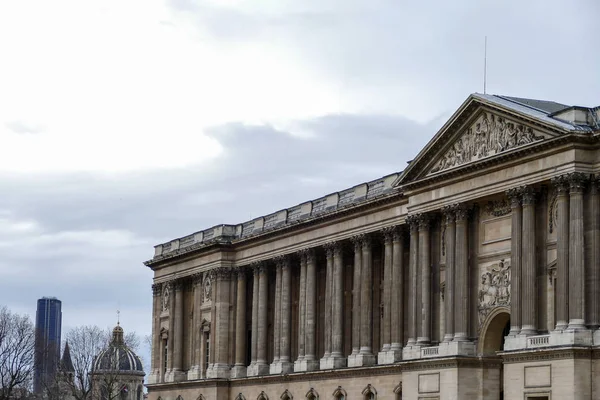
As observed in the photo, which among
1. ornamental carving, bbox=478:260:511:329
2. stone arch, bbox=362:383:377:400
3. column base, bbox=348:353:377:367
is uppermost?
ornamental carving, bbox=478:260:511:329

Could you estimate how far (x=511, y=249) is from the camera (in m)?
69.7

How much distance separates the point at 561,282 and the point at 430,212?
41.0 ft

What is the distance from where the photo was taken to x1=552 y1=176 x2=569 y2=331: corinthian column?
214 ft

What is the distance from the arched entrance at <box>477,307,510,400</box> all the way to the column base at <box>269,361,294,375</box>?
25280mm

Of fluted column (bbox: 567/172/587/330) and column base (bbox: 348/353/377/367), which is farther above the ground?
fluted column (bbox: 567/172/587/330)

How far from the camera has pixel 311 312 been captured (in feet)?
306

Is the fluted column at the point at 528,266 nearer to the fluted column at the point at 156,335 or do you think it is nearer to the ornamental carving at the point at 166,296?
the ornamental carving at the point at 166,296

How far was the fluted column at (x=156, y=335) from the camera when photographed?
116m

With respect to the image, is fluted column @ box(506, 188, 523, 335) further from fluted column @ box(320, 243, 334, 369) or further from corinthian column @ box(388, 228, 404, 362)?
fluted column @ box(320, 243, 334, 369)

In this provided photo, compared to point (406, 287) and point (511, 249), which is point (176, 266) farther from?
point (511, 249)

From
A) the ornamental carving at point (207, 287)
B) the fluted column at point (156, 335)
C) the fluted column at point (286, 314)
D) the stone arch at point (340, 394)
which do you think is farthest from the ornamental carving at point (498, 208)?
the fluted column at point (156, 335)

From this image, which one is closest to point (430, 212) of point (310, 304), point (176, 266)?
point (310, 304)

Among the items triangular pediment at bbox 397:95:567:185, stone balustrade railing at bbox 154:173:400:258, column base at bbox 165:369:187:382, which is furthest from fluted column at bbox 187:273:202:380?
triangular pediment at bbox 397:95:567:185

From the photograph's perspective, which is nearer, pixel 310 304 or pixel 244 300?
pixel 310 304
